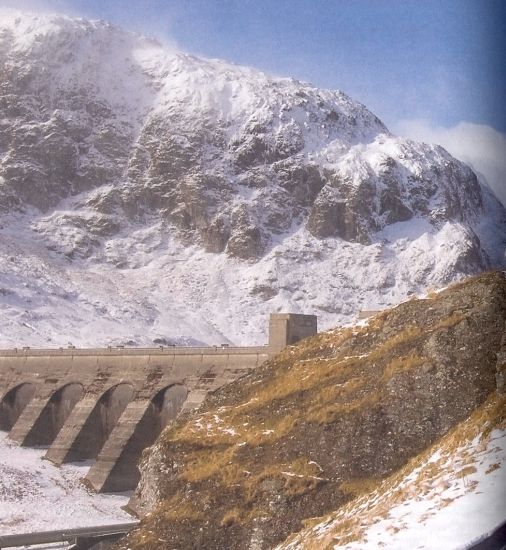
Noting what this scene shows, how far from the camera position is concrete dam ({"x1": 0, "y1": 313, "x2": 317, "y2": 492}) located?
186 ft

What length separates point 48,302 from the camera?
14362 centimetres

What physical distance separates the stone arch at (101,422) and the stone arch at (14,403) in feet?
37.6

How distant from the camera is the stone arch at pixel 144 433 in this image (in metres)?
56.6

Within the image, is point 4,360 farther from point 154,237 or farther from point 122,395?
point 154,237

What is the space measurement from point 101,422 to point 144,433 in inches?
278

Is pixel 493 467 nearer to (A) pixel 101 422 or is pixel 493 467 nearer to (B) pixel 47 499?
(B) pixel 47 499

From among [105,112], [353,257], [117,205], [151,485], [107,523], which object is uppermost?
[105,112]

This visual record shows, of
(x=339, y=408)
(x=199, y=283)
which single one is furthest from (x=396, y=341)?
(x=199, y=283)

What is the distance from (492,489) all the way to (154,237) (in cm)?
16232

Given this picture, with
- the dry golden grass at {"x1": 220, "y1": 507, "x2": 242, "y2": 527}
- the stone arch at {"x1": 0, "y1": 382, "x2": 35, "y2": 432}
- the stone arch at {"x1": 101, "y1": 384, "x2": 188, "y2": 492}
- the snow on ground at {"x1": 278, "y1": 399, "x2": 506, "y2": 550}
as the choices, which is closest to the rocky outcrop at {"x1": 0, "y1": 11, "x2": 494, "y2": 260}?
the stone arch at {"x1": 0, "y1": 382, "x2": 35, "y2": 432}

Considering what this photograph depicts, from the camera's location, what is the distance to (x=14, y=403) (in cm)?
7494

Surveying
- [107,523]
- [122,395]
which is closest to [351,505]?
[107,523]

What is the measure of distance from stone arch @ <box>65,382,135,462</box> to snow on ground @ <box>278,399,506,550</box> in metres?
38.4

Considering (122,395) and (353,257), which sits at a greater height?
(353,257)
